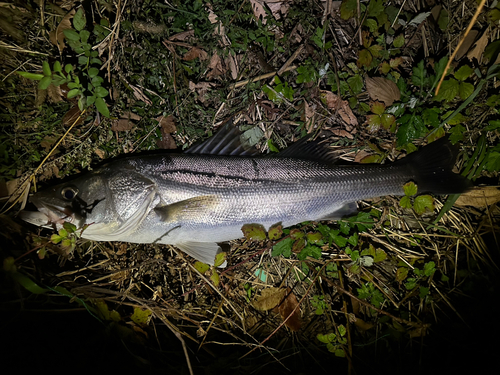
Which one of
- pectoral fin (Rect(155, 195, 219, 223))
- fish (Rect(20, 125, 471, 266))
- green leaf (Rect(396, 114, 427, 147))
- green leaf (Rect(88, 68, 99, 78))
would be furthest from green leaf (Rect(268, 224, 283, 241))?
green leaf (Rect(88, 68, 99, 78))

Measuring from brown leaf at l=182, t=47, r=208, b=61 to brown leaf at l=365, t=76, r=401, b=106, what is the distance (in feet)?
5.68

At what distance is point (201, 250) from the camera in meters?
2.69

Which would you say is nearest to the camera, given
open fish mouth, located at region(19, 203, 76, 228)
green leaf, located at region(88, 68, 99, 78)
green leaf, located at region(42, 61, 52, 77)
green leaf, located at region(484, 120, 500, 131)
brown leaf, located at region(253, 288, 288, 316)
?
open fish mouth, located at region(19, 203, 76, 228)

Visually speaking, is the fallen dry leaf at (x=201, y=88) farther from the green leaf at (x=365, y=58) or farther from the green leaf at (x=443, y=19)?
the green leaf at (x=443, y=19)

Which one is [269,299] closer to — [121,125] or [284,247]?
[284,247]

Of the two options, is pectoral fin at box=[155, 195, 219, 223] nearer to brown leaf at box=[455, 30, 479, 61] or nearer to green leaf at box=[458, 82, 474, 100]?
green leaf at box=[458, 82, 474, 100]

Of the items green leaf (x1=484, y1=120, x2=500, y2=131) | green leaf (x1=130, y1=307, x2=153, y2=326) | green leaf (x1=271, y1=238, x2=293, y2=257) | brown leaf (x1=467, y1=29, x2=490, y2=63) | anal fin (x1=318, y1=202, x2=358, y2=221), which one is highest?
brown leaf (x1=467, y1=29, x2=490, y2=63)

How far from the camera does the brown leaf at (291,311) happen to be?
2.77m

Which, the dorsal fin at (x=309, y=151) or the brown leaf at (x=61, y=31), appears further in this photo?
the dorsal fin at (x=309, y=151)

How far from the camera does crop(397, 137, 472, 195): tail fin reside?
2.71m

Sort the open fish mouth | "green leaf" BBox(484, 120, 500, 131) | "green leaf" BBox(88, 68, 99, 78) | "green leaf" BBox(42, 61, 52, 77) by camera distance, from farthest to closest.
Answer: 1. "green leaf" BBox(484, 120, 500, 131)
2. "green leaf" BBox(88, 68, 99, 78)
3. "green leaf" BBox(42, 61, 52, 77)
4. the open fish mouth

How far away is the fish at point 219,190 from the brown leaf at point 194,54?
0.82 meters

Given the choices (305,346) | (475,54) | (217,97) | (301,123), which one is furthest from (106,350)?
(475,54)

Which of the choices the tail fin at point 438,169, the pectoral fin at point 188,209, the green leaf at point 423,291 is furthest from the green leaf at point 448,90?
the pectoral fin at point 188,209
